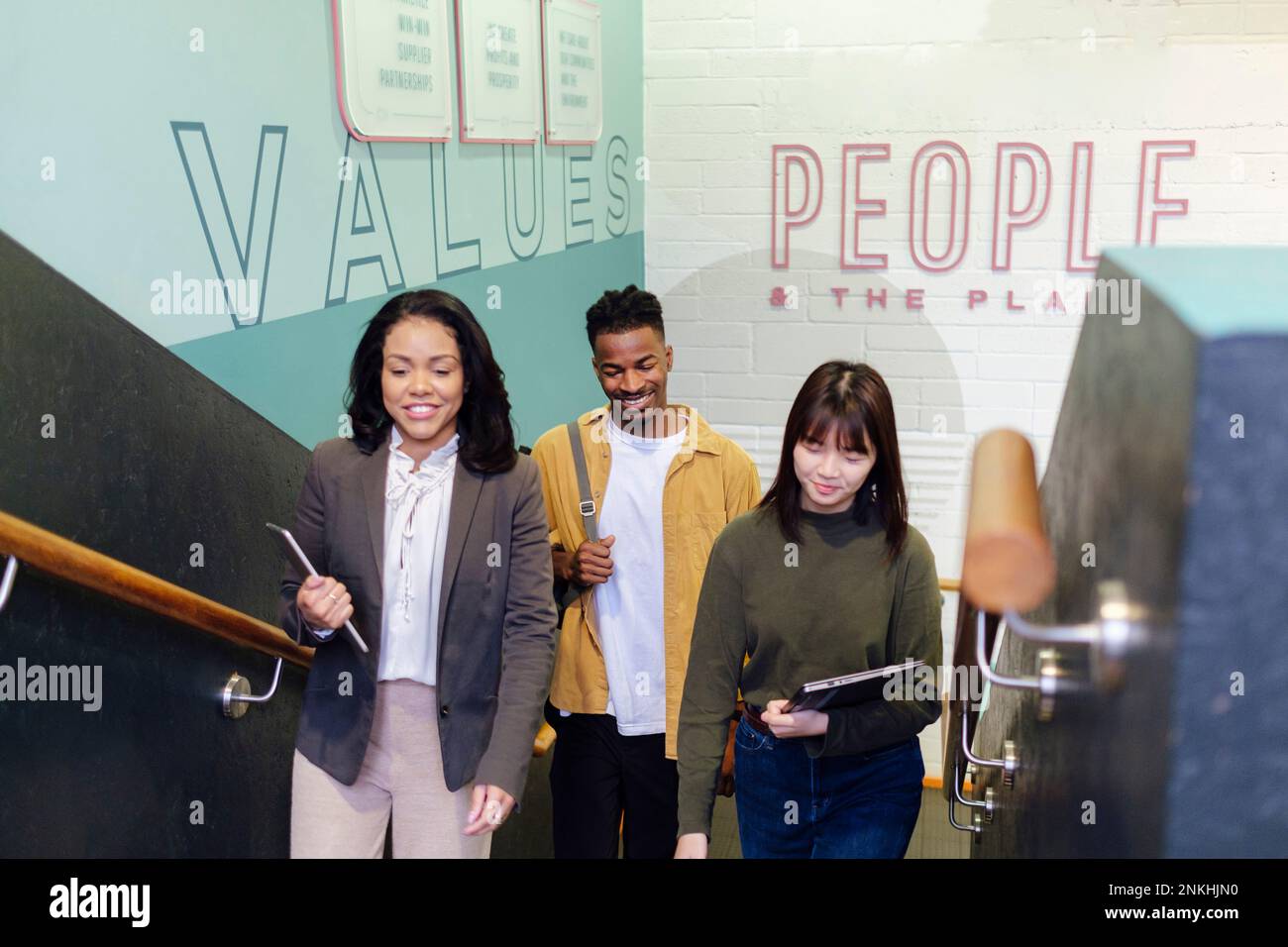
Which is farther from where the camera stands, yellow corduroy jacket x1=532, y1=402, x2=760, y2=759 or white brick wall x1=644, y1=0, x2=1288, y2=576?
white brick wall x1=644, y1=0, x2=1288, y2=576

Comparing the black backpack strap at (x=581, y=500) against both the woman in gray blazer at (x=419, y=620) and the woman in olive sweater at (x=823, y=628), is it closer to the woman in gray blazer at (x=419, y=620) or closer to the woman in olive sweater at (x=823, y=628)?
the woman in gray blazer at (x=419, y=620)

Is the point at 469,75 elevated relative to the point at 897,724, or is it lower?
elevated

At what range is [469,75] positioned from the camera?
2.59 m

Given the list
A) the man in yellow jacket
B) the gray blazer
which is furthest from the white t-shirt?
the gray blazer

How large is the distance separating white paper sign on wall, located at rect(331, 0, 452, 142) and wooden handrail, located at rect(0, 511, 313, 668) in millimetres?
962

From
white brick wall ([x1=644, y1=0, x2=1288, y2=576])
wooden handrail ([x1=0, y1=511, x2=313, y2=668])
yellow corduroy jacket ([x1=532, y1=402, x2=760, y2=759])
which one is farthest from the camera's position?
white brick wall ([x1=644, y1=0, x2=1288, y2=576])

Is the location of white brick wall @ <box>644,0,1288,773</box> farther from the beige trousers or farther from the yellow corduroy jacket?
the beige trousers

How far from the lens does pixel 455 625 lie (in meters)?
1.58

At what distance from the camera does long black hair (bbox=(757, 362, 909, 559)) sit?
58.1 inches

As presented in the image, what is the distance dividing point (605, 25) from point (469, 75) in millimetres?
1032

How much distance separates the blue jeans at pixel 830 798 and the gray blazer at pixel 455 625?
1.12ft
